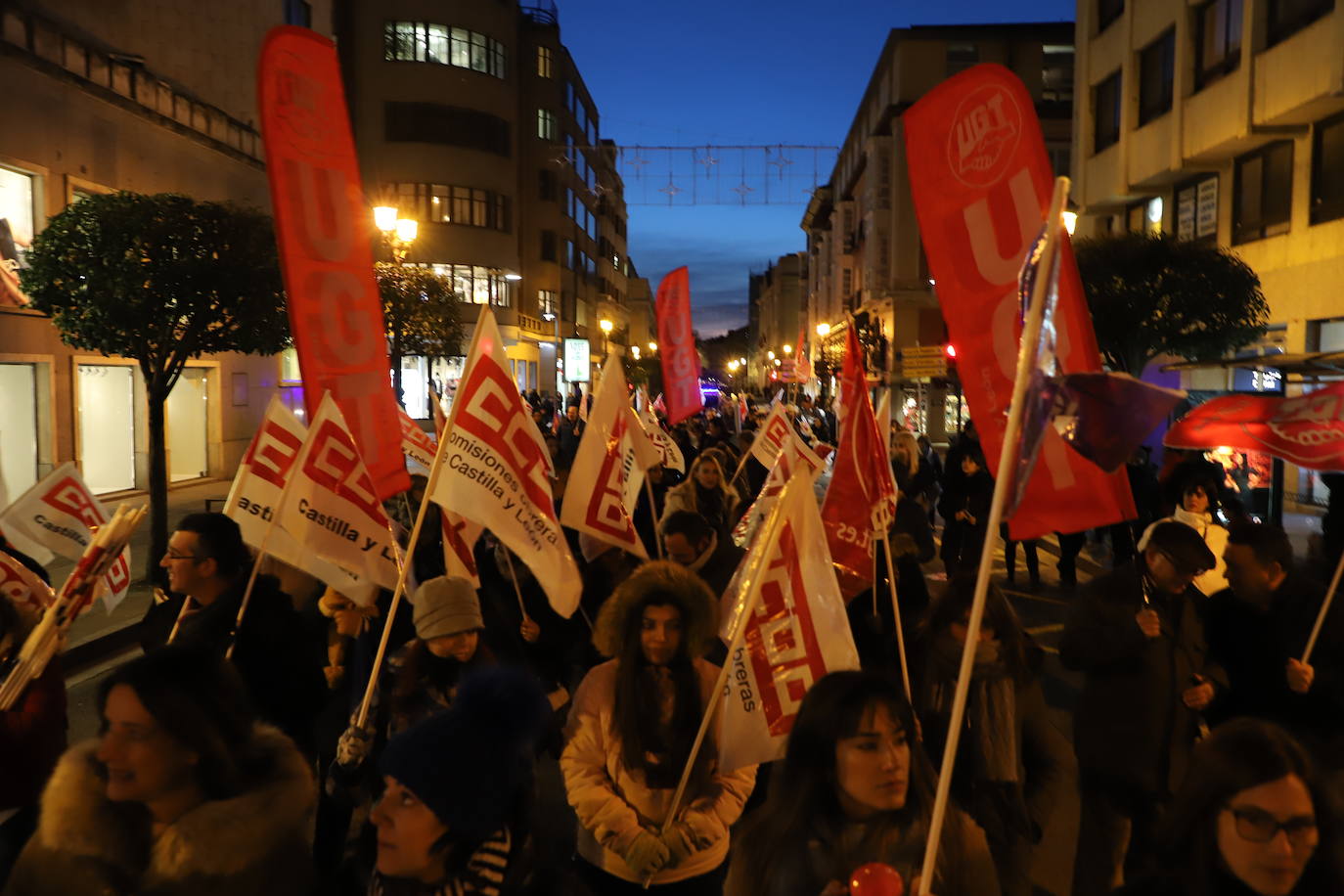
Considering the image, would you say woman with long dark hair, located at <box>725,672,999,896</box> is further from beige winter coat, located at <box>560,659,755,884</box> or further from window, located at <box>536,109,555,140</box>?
window, located at <box>536,109,555,140</box>

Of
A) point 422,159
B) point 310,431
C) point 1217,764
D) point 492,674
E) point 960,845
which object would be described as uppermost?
point 422,159

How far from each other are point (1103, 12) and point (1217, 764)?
28.8 metres

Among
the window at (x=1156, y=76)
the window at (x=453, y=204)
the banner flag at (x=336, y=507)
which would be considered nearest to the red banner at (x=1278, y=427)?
the banner flag at (x=336, y=507)

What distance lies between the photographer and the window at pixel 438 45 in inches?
1565

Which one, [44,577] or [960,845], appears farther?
[44,577]

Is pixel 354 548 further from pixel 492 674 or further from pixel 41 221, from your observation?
pixel 41 221

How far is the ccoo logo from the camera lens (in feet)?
14.2

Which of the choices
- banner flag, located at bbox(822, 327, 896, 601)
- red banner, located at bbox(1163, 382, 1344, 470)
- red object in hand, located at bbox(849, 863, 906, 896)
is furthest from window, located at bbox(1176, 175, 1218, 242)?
red object in hand, located at bbox(849, 863, 906, 896)

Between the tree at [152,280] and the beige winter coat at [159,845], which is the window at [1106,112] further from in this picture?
the beige winter coat at [159,845]

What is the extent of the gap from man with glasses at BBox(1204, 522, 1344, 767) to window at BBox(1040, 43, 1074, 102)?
45.3 m

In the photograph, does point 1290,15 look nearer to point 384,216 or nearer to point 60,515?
point 384,216

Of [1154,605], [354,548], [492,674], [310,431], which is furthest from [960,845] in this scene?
[310,431]

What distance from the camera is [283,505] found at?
176 inches

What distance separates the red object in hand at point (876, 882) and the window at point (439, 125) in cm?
4170
